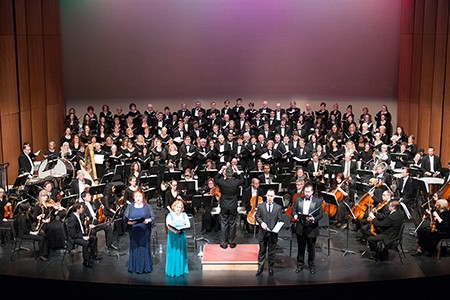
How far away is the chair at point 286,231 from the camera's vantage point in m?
10.5

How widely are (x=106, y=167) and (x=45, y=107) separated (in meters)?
3.74

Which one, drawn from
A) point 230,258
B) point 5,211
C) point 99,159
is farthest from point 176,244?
point 99,159

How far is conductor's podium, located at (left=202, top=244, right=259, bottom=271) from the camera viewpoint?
9961 mm

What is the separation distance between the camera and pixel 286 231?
438 inches

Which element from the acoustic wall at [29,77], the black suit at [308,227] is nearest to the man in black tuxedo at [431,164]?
the black suit at [308,227]

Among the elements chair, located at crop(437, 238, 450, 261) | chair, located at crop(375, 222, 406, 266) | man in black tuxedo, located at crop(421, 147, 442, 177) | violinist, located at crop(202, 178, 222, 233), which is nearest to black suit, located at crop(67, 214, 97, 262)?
violinist, located at crop(202, 178, 222, 233)

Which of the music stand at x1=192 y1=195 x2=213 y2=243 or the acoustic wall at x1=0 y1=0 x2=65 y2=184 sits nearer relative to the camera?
the music stand at x1=192 y1=195 x2=213 y2=243

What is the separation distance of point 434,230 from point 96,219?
534 centimetres

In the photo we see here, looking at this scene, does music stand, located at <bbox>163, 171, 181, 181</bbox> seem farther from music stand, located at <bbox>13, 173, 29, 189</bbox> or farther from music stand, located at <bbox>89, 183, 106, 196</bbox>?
music stand, located at <bbox>13, 173, 29, 189</bbox>

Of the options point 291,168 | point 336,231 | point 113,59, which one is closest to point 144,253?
point 336,231

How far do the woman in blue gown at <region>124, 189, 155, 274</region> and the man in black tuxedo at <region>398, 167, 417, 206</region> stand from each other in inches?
198

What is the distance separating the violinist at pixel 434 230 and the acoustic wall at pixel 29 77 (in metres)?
8.88

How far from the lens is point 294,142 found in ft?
47.3

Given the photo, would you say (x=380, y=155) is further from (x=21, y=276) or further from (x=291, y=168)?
(x=21, y=276)
